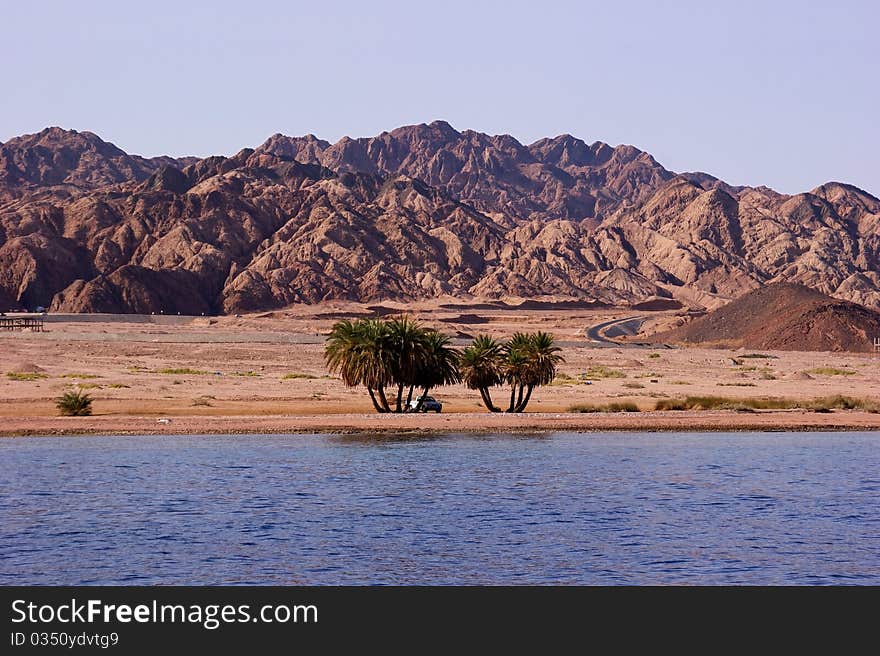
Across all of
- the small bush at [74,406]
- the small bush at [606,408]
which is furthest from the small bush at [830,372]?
the small bush at [74,406]

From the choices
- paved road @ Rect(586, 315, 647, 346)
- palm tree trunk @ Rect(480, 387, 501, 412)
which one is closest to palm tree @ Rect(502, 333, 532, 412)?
palm tree trunk @ Rect(480, 387, 501, 412)

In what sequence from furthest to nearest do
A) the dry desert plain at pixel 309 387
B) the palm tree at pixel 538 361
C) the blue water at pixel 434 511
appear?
the palm tree at pixel 538 361 < the dry desert plain at pixel 309 387 < the blue water at pixel 434 511

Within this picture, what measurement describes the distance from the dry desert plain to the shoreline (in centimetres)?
10

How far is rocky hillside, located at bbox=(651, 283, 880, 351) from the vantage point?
493 feet

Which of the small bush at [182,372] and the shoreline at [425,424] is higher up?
the small bush at [182,372]

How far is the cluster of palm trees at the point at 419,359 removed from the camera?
6162 cm

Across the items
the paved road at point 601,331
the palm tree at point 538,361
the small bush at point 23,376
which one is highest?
the paved road at point 601,331

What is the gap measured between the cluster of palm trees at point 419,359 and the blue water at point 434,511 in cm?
607

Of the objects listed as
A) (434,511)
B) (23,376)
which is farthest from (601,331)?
(434,511)

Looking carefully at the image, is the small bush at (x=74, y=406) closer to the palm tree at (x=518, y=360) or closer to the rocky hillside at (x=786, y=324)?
the palm tree at (x=518, y=360)

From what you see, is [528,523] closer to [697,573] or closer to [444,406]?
[697,573]

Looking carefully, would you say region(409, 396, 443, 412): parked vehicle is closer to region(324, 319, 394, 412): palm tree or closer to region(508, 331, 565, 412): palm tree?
region(324, 319, 394, 412): palm tree
